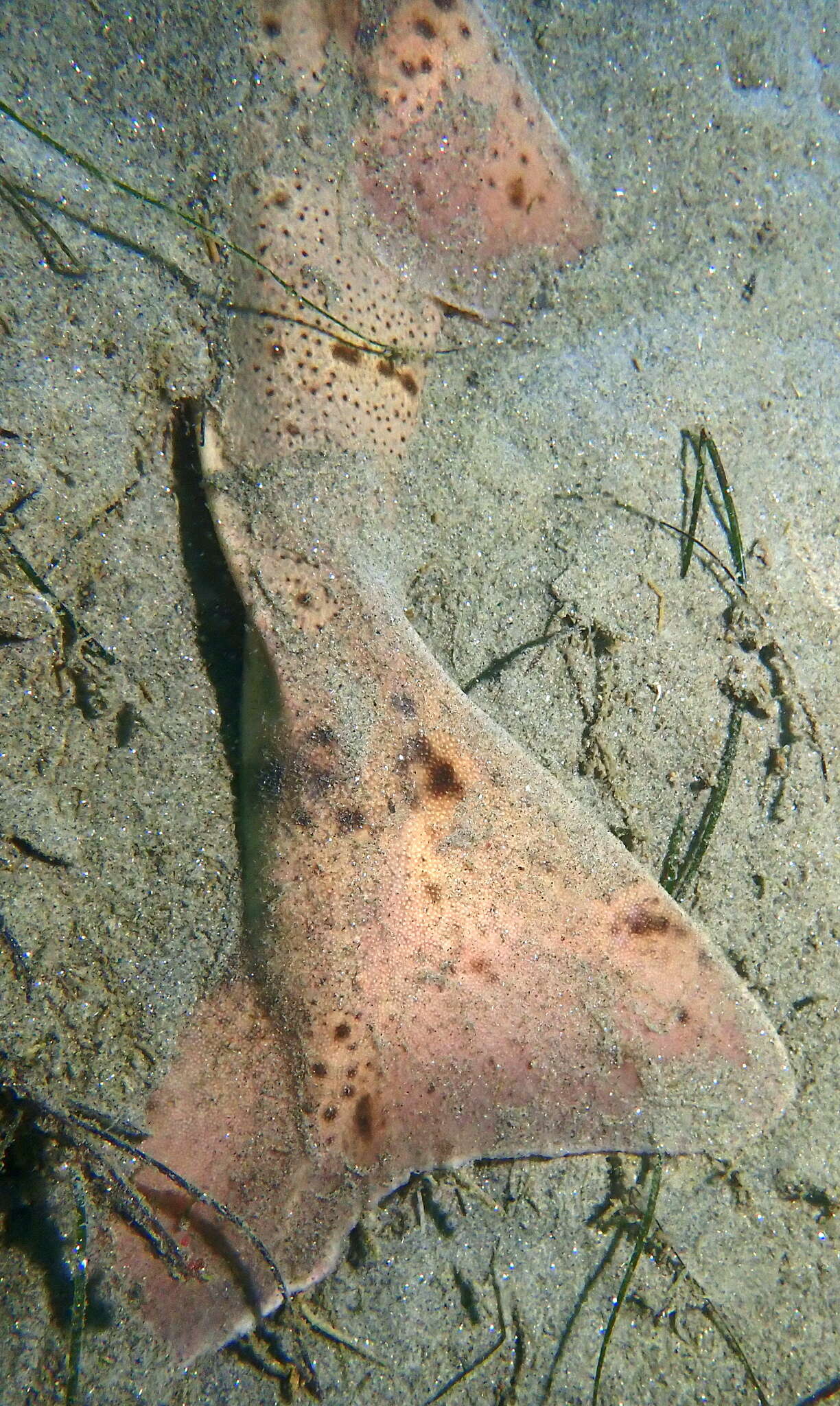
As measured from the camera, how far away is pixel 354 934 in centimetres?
234

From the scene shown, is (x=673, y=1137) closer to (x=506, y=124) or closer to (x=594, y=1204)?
(x=594, y=1204)

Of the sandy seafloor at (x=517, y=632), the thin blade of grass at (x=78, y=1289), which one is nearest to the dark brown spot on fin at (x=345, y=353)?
the sandy seafloor at (x=517, y=632)

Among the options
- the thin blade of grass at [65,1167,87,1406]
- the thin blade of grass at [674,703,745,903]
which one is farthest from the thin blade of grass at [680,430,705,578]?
the thin blade of grass at [65,1167,87,1406]

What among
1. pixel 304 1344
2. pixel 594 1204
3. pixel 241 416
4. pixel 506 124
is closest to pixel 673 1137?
pixel 594 1204

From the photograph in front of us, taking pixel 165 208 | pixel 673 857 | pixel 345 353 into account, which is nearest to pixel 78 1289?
pixel 673 857

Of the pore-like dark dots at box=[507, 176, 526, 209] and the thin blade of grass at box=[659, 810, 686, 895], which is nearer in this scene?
the thin blade of grass at box=[659, 810, 686, 895]

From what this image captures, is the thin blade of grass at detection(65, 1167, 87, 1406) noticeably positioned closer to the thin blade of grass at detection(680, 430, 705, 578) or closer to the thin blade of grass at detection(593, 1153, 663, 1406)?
the thin blade of grass at detection(593, 1153, 663, 1406)

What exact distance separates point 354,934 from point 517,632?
4.49 ft

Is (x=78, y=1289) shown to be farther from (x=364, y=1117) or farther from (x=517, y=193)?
(x=517, y=193)

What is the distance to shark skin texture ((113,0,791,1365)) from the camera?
230 centimetres

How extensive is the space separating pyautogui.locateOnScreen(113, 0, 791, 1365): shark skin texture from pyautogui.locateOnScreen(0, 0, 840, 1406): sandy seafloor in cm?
18

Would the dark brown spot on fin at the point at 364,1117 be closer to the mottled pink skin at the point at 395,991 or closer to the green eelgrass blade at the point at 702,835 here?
the mottled pink skin at the point at 395,991

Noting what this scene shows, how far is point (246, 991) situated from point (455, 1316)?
1.41m

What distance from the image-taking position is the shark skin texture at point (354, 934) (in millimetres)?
2303
